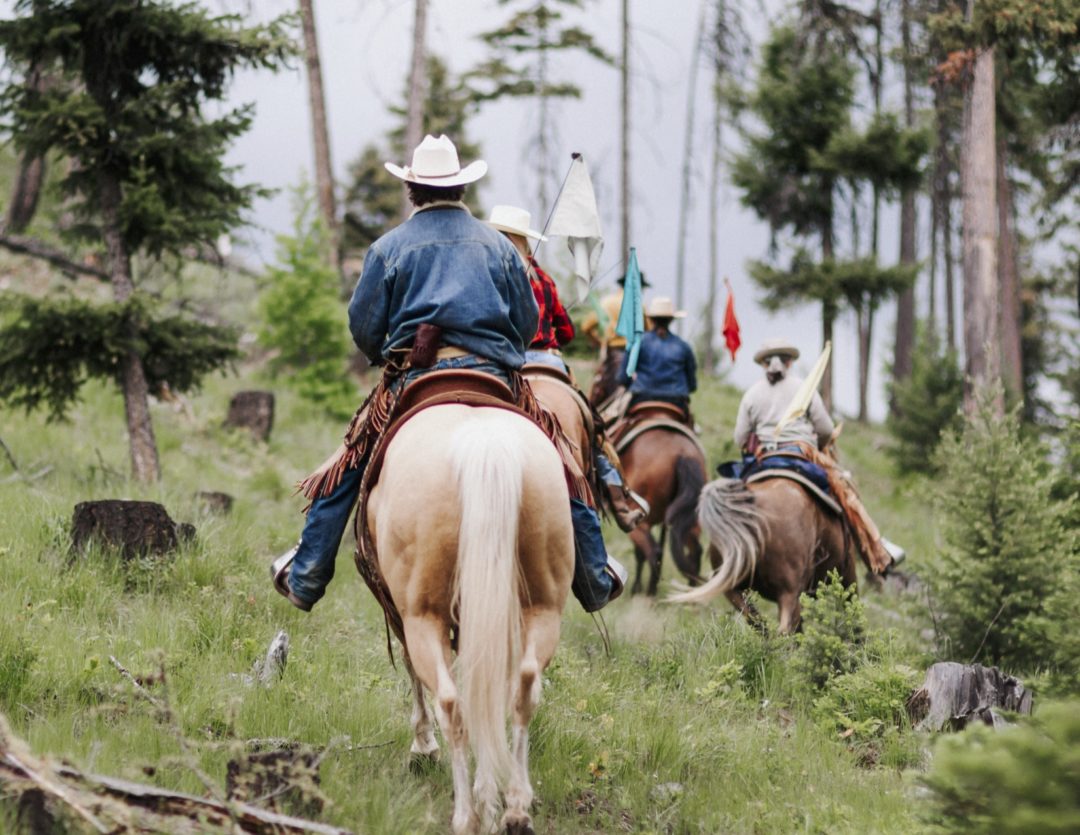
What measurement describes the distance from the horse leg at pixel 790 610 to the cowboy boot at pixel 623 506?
136cm

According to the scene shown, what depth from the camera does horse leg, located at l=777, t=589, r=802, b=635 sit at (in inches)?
356

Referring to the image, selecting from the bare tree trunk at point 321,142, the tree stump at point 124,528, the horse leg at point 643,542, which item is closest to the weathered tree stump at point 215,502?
the tree stump at point 124,528

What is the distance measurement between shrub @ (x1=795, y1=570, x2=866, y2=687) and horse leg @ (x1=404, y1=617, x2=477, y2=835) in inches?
139

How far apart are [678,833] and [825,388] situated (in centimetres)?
Result: 2079

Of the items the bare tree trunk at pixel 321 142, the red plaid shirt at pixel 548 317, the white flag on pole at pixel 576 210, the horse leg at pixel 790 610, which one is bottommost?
the horse leg at pixel 790 610

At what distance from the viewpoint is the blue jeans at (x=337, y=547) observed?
5445 millimetres

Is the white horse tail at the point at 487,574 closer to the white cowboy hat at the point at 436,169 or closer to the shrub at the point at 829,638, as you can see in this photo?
the white cowboy hat at the point at 436,169

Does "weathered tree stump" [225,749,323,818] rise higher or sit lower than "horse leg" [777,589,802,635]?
higher

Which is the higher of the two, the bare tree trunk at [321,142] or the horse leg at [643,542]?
the bare tree trunk at [321,142]

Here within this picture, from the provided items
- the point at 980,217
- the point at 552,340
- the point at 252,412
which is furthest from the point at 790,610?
the point at 252,412

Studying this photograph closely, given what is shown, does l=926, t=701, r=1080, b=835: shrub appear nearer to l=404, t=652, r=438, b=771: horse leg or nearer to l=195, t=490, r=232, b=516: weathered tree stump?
l=404, t=652, r=438, b=771: horse leg

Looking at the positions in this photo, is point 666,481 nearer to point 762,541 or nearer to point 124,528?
point 762,541

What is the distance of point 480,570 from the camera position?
431 cm

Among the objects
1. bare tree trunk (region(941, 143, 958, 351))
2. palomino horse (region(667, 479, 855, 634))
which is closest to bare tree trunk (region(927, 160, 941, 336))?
bare tree trunk (region(941, 143, 958, 351))
